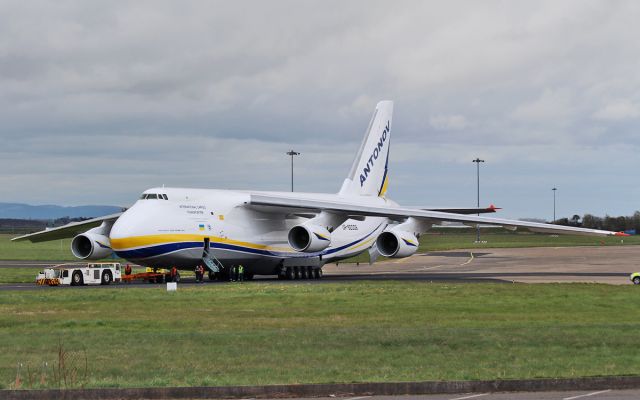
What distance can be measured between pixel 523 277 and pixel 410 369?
98.0 feet

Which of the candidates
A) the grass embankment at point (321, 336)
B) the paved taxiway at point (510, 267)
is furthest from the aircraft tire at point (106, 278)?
the paved taxiway at point (510, 267)

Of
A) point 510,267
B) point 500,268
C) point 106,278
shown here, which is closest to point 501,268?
point 500,268

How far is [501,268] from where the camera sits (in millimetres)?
54656

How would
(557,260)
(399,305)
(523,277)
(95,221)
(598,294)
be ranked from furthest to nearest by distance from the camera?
(557,260)
(95,221)
(523,277)
(598,294)
(399,305)

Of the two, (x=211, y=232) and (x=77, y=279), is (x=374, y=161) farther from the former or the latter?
(x=77, y=279)

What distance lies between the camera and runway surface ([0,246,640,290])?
145 feet

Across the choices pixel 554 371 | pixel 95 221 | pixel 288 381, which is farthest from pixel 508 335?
pixel 95 221

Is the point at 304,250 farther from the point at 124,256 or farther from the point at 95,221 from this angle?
the point at 95,221

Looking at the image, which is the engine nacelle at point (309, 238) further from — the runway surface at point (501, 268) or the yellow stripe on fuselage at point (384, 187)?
the yellow stripe on fuselage at point (384, 187)

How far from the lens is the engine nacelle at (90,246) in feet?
150

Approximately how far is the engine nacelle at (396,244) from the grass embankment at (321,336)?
13922 mm

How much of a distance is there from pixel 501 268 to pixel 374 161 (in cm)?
917

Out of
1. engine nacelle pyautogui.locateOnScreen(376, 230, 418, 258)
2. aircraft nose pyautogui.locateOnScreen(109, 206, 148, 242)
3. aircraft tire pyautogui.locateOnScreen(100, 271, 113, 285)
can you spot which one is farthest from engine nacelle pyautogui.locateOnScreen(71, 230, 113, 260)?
engine nacelle pyautogui.locateOnScreen(376, 230, 418, 258)

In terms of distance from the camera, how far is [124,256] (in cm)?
4088
